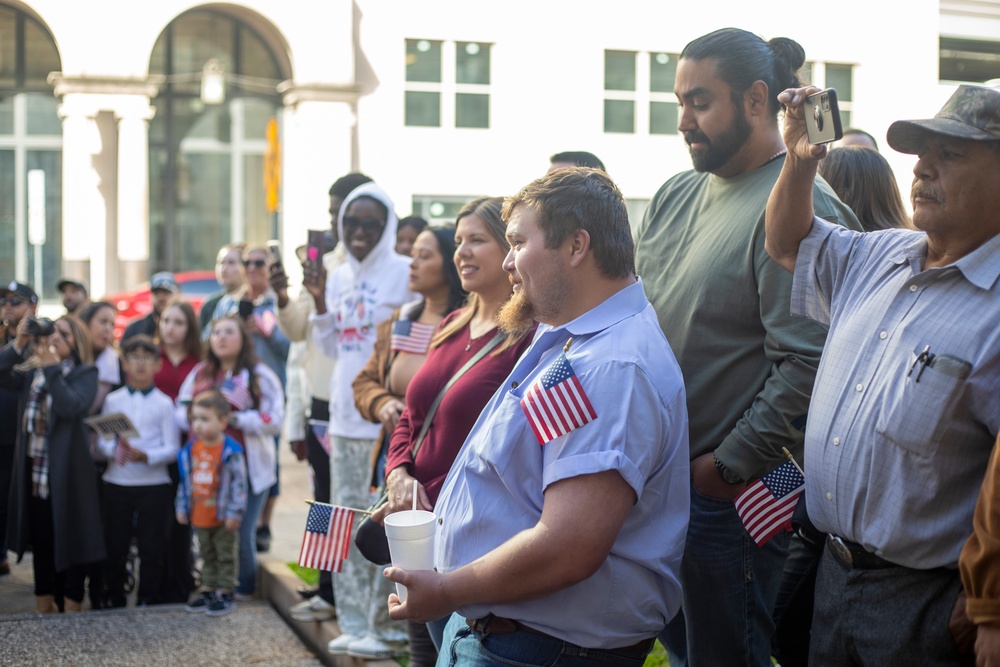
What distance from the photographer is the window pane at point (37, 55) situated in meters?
24.5

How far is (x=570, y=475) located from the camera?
2490 mm

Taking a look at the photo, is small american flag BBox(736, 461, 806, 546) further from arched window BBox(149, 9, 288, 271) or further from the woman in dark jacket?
arched window BBox(149, 9, 288, 271)

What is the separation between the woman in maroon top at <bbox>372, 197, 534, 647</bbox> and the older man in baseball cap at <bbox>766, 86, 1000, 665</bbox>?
3.97ft

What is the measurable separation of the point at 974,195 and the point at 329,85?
21270 mm

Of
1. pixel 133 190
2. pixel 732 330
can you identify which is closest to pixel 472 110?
pixel 133 190

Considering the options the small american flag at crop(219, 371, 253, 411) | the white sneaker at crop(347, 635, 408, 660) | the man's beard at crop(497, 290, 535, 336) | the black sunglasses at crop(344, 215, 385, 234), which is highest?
the black sunglasses at crop(344, 215, 385, 234)

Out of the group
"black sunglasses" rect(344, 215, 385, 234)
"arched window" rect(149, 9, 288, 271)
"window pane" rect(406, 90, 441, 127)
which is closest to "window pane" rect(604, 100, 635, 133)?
"window pane" rect(406, 90, 441, 127)

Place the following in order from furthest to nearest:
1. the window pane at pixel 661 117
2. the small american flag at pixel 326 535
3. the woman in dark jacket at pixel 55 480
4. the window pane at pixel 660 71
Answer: the window pane at pixel 661 117, the window pane at pixel 660 71, the woman in dark jacket at pixel 55 480, the small american flag at pixel 326 535

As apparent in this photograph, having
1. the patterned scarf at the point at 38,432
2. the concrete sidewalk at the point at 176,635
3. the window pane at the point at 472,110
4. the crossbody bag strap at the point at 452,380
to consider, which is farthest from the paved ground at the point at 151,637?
the window pane at the point at 472,110

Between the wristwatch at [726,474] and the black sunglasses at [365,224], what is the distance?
2881mm

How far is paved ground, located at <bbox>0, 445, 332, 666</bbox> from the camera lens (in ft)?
18.5

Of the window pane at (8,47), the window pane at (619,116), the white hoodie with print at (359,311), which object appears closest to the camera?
the white hoodie with print at (359,311)

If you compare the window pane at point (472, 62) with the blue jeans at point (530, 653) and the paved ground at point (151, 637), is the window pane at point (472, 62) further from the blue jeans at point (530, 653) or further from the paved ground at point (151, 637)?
the blue jeans at point (530, 653)

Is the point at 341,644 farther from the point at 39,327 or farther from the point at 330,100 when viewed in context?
the point at 330,100
